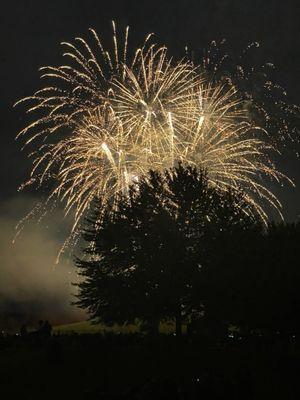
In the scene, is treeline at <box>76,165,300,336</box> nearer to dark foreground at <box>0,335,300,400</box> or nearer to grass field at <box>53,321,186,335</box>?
dark foreground at <box>0,335,300,400</box>

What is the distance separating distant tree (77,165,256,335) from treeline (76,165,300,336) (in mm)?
73

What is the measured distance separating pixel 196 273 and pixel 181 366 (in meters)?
9.43

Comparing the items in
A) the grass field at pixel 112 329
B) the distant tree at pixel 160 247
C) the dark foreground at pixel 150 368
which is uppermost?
the distant tree at pixel 160 247

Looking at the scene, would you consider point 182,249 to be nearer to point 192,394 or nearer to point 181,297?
point 181,297

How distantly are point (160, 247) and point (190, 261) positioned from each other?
2.68 m

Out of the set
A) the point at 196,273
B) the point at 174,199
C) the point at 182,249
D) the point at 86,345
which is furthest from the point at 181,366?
the point at 174,199

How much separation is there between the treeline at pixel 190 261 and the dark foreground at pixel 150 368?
247 cm

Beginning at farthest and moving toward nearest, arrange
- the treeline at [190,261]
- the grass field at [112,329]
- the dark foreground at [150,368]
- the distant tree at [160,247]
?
1. the grass field at [112,329]
2. the distant tree at [160,247]
3. the treeline at [190,261]
4. the dark foreground at [150,368]

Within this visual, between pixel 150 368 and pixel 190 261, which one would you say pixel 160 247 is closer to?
pixel 190 261

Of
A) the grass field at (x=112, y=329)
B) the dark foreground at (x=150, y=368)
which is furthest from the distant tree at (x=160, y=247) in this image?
the grass field at (x=112, y=329)

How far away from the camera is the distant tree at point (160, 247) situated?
110 feet

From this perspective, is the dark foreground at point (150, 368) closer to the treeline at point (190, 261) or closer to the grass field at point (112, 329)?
the treeline at point (190, 261)

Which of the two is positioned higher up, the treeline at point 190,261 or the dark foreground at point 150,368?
the treeline at point 190,261

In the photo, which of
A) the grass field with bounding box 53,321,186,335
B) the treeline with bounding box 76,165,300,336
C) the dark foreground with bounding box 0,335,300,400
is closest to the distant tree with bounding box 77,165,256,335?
the treeline with bounding box 76,165,300,336
